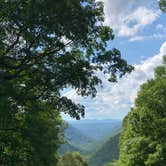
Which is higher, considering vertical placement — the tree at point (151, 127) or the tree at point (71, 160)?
the tree at point (151, 127)

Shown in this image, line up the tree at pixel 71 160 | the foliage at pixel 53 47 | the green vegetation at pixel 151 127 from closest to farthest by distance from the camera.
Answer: the foliage at pixel 53 47 < the green vegetation at pixel 151 127 < the tree at pixel 71 160

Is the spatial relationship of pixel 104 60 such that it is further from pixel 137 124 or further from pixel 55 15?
pixel 137 124

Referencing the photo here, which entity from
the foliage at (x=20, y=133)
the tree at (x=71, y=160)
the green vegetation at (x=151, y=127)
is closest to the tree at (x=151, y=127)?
the green vegetation at (x=151, y=127)

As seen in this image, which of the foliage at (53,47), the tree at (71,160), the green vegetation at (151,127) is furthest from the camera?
the tree at (71,160)

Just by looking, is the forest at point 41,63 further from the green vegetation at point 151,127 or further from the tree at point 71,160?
the tree at point 71,160

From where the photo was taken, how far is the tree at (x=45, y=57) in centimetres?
1816

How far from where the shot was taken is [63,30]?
18.9 meters

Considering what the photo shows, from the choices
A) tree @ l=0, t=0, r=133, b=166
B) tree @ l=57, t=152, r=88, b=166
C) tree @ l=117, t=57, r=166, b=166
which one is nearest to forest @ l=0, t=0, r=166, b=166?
tree @ l=0, t=0, r=133, b=166

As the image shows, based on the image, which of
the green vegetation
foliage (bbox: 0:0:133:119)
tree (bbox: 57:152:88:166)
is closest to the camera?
foliage (bbox: 0:0:133:119)

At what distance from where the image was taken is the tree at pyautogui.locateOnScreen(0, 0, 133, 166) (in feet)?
59.6

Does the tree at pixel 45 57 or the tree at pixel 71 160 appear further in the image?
the tree at pixel 71 160

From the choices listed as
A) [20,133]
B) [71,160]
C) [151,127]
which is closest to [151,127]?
[151,127]

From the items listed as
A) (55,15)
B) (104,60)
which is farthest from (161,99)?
(55,15)

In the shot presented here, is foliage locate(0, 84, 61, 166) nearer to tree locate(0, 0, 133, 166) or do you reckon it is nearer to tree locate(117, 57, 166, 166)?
tree locate(0, 0, 133, 166)
